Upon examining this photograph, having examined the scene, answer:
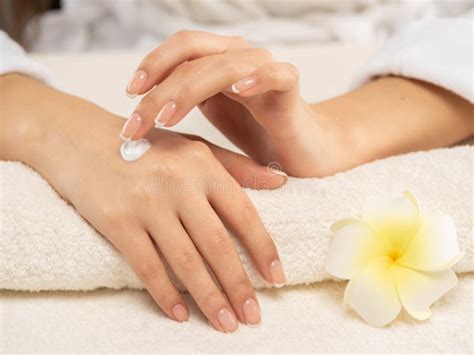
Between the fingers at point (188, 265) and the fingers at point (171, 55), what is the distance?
5.7 inches

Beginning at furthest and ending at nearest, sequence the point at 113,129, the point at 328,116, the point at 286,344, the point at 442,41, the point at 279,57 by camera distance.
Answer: the point at 279,57 → the point at 442,41 → the point at 328,116 → the point at 113,129 → the point at 286,344

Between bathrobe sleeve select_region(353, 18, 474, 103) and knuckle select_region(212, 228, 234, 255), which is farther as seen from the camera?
bathrobe sleeve select_region(353, 18, 474, 103)

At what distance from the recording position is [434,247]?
60 centimetres

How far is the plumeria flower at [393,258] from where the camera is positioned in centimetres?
59

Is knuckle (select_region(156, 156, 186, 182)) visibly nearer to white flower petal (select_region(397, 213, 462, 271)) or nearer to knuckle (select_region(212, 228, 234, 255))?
knuckle (select_region(212, 228, 234, 255))

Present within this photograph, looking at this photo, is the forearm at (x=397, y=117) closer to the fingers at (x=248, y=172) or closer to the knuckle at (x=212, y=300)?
the fingers at (x=248, y=172)

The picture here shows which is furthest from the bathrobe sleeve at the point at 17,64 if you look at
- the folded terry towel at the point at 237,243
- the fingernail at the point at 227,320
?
the fingernail at the point at 227,320

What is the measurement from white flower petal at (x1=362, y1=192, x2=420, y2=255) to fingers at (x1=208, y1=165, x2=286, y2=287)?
97 mm

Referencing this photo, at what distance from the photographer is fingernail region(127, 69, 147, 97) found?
0.65m

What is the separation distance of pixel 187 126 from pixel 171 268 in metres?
0.35

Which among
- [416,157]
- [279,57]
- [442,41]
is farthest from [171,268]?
[279,57]

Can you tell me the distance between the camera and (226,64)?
630mm

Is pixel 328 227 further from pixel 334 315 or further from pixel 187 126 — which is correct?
pixel 187 126

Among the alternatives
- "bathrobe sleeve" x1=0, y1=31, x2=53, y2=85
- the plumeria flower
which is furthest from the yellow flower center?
"bathrobe sleeve" x1=0, y1=31, x2=53, y2=85
